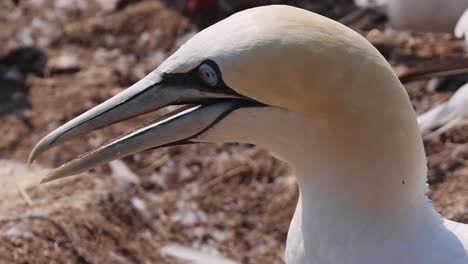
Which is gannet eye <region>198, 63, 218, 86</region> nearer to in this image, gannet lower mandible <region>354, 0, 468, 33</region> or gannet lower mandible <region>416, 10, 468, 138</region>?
gannet lower mandible <region>416, 10, 468, 138</region>

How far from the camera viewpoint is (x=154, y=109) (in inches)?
121

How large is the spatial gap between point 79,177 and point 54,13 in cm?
316

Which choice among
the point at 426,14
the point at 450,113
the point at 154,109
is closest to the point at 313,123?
the point at 154,109

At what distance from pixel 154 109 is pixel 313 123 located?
1.67ft

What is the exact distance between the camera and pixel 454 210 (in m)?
5.19

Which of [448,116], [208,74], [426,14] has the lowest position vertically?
[448,116]

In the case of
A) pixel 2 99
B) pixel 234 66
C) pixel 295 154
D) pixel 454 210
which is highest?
pixel 234 66

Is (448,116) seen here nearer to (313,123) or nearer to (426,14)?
(426,14)

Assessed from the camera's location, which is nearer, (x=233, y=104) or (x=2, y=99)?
(x=233, y=104)

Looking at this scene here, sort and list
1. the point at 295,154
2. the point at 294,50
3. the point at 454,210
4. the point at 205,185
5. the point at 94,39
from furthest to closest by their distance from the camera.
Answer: the point at 94,39 → the point at 205,185 → the point at 454,210 → the point at 295,154 → the point at 294,50

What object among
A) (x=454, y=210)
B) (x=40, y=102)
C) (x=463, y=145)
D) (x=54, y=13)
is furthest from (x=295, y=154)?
(x=54, y=13)

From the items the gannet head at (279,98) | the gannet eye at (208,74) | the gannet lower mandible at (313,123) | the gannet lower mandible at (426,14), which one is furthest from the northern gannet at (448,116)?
the gannet eye at (208,74)

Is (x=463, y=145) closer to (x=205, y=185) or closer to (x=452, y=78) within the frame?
(x=452, y=78)

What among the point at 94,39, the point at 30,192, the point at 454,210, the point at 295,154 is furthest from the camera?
the point at 94,39
